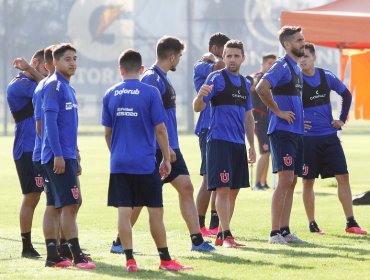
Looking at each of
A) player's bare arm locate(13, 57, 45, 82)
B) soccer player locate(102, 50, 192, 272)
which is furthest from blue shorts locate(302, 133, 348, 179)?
soccer player locate(102, 50, 192, 272)

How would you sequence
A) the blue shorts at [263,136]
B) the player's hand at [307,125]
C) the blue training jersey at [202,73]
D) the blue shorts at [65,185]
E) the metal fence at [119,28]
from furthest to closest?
the metal fence at [119,28] < the blue shorts at [263,136] < the player's hand at [307,125] < the blue training jersey at [202,73] < the blue shorts at [65,185]

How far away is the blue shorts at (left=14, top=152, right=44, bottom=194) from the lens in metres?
11.6

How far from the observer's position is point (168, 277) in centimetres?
971

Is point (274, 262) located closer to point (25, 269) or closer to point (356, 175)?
point (25, 269)

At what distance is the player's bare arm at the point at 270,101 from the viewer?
12.2m

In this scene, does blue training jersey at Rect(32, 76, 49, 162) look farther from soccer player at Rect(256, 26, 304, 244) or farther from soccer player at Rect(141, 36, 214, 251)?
soccer player at Rect(256, 26, 304, 244)

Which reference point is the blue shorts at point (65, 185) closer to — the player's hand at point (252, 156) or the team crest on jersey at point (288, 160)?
the player's hand at point (252, 156)

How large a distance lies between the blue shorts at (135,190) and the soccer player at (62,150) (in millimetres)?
476

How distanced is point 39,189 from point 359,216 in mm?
5117

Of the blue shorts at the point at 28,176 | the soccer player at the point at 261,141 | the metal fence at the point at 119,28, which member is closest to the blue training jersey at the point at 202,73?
the blue shorts at the point at 28,176

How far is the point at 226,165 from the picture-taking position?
12.1 meters

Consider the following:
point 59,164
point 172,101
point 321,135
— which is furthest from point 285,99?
point 59,164

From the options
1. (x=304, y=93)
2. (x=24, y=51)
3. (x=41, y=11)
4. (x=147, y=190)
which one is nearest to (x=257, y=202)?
(x=304, y=93)

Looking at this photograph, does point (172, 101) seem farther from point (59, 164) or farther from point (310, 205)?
point (310, 205)
